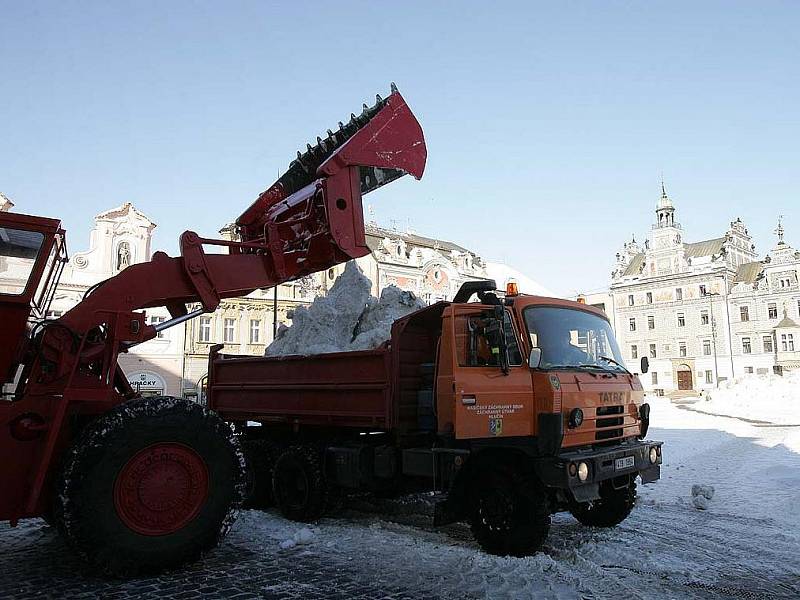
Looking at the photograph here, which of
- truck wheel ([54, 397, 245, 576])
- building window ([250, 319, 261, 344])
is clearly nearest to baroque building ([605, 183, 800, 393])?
building window ([250, 319, 261, 344])

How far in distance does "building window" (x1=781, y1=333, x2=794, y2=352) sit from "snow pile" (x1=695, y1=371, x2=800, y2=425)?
53.5 feet

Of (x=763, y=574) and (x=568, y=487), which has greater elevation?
(x=568, y=487)

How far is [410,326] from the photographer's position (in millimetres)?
7176

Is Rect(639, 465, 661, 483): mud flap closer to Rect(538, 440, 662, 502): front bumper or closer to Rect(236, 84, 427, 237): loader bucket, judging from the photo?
Rect(538, 440, 662, 502): front bumper

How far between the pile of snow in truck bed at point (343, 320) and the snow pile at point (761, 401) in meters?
20.0

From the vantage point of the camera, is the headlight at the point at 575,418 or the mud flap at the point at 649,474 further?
the mud flap at the point at 649,474

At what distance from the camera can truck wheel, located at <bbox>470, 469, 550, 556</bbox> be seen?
592 centimetres

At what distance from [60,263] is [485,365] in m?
4.41

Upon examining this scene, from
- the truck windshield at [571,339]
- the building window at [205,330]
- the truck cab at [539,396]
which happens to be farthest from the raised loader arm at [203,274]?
the building window at [205,330]

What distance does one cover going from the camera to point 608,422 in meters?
6.61

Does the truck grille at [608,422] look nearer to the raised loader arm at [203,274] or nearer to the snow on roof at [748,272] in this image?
the raised loader arm at [203,274]

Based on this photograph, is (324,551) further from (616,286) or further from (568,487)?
(616,286)

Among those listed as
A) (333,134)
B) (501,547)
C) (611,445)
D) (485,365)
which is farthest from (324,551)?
(333,134)

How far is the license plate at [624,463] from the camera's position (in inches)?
248
